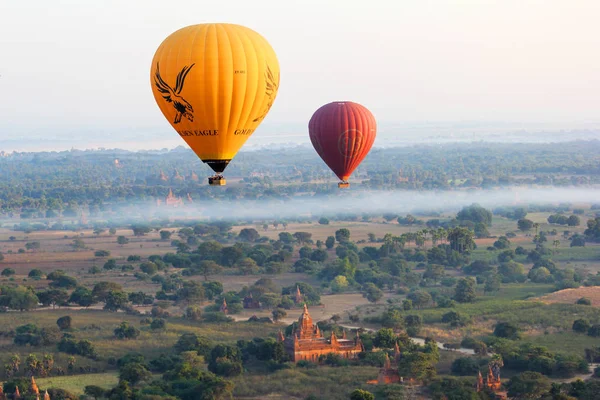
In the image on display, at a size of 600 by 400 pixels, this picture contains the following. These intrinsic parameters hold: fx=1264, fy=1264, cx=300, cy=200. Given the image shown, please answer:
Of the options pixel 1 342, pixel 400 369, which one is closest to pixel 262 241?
pixel 1 342

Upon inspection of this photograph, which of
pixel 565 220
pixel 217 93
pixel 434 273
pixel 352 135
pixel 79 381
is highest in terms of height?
pixel 217 93

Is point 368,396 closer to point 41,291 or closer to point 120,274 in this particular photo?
point 41,291

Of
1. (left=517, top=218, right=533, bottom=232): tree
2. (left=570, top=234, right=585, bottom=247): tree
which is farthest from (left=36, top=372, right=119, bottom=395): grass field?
(left=517, top=218, right=533, bottom=232): tree

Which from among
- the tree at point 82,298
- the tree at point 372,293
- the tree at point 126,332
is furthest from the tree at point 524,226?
the tree at point 126,332

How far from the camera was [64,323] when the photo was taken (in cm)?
6066

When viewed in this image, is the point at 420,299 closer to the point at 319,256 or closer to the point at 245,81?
the point at 319,256

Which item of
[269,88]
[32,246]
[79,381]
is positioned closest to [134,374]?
[79,381]

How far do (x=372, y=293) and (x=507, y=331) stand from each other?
14661 millimetres

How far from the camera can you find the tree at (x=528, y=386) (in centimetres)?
4519

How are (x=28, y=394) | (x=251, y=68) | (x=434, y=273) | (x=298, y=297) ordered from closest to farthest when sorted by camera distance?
1. (x=251, y=68)
2. (x=28, y=394)
3. (x=298, y=297)
4. (x=434, y=273)

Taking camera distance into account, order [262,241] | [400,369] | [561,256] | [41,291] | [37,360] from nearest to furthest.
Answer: [400,369] < [37,360] < [41,291] < [561,256] < [262,241]

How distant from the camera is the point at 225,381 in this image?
4659cm

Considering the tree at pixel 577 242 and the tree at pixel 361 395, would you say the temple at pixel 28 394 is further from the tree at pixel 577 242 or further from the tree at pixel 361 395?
the tree at pixel 577 242

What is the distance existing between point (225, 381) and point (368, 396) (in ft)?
19.1
